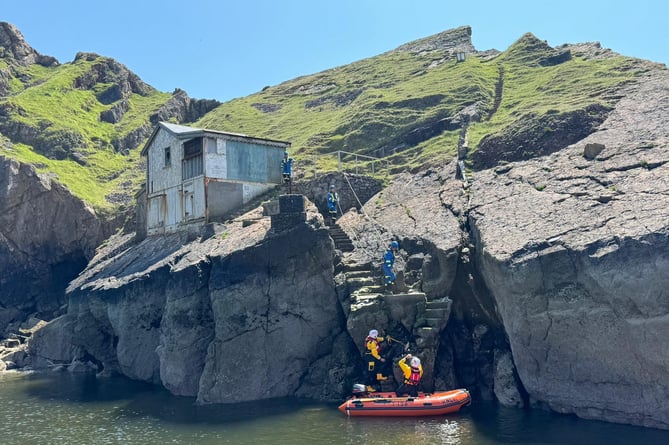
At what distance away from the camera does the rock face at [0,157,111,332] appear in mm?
52562

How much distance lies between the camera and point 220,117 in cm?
7819

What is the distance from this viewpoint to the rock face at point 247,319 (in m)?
29.5

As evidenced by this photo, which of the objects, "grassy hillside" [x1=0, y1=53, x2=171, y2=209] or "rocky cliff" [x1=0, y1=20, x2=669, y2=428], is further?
"grassy hillside" [x1=0, y1=53, x2=171, y2=209]

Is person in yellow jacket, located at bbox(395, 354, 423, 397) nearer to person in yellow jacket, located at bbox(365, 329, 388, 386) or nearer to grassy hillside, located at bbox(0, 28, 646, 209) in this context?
person in yellow jacket, located at bbox(365, 329, 388, 386)

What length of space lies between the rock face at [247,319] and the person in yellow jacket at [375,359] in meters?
1.75

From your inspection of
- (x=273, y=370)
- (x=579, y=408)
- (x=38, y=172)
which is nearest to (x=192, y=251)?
(x=273, y=370)

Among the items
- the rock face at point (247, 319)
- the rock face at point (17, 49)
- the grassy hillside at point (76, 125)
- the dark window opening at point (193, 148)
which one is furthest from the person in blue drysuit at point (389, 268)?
the rock face at point (17, 49)

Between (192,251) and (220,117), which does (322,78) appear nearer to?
(220,117)

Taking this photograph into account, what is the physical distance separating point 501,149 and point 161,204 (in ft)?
83.5

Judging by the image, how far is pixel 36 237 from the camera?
53.3 meters

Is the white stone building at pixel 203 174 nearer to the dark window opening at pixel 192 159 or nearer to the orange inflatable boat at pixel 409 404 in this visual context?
the dark window opening at pixel 192 159

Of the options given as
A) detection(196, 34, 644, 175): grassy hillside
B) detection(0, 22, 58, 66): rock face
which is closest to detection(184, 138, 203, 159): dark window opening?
detection(196, 34, 644, 175): grassy hillside

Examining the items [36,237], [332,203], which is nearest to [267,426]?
[332,203]

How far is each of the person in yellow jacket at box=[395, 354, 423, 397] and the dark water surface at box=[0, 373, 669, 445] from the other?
1.51m
